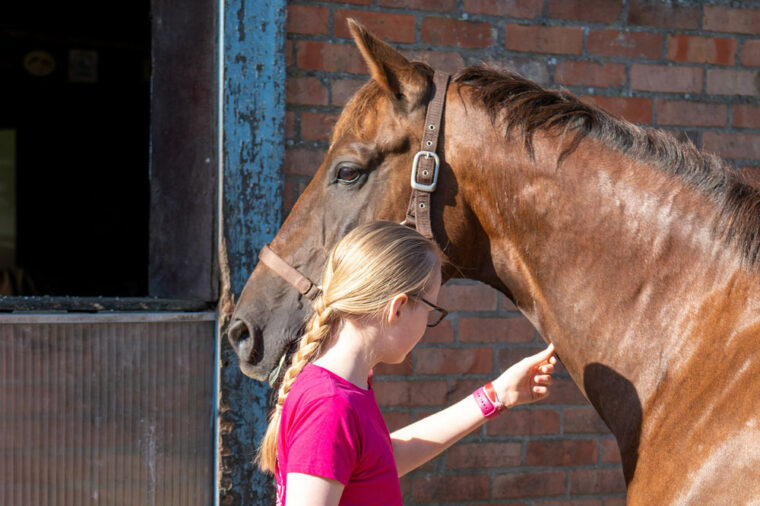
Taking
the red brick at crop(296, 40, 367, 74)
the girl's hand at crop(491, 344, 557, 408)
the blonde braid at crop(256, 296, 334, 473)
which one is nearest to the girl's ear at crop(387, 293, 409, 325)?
the blonde braid at crop(256, 296, 334, 473)

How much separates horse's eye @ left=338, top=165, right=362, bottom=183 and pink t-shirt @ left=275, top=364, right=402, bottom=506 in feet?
1.73

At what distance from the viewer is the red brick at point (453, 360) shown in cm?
282

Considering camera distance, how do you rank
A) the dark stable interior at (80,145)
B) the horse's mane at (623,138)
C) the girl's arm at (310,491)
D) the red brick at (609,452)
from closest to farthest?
the girl's arm at (310,491), the horse's mane at (623,138), the red brick at (609,452), the dark stable interior at (80,145)

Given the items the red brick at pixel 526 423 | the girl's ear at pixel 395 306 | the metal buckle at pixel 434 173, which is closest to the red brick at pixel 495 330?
the red brick at pixel 526 423

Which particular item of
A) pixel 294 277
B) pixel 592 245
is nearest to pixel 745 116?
pixel 592 245

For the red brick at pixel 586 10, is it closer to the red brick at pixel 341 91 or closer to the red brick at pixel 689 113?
the red brick at pixel 689 113

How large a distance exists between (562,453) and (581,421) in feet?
0.48

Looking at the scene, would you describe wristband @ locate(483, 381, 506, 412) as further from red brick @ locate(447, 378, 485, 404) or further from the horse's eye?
red brick @ locate(447, 378, 485, 404)

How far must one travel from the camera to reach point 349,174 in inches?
69.0

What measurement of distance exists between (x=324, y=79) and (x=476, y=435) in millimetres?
1463

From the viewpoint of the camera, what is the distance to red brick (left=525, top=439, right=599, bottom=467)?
2.95 metres

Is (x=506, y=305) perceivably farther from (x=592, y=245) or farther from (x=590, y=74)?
(x=592, y=245)

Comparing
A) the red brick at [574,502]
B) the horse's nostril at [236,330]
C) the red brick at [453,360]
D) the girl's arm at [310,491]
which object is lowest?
the red brick at [574,502]

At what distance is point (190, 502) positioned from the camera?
2.71 m
